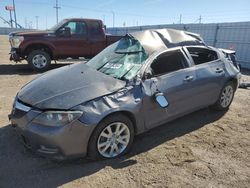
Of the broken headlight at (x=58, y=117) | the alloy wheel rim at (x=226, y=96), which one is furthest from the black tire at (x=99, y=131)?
the alloy wheel rim at (x=226, y=96)

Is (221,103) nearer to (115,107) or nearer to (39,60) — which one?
(115,107)

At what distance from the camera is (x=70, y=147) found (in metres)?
3.37

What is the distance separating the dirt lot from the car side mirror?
681mm

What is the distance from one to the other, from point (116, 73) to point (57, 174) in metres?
1.69

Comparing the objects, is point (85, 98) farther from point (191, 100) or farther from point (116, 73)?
point (191, 100)

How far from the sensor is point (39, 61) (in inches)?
406

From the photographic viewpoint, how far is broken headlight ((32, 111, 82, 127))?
3303 millimetres

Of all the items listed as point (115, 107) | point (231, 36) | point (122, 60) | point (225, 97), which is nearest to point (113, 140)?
point (115, 107)

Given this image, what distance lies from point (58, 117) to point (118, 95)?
2.82 feet

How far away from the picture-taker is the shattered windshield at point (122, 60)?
13.5 feet

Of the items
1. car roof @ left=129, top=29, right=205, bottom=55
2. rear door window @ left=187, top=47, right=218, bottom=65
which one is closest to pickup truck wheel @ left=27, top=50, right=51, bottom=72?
car roof @ left=129, top=29, right=205, bottom=55

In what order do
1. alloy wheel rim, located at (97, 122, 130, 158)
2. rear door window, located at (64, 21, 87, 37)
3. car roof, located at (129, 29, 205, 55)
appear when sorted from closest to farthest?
alloy wheel rim, located at (97, 122, 130, 158)
car roof, located at (129, 29, 205, 55)
rear door window, located at (64, 21, 87, 37)

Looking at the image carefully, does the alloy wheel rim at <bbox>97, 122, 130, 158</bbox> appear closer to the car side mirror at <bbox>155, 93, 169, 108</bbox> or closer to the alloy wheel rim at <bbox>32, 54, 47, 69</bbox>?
the car side mirror at <bbox>155, 93, 169, 108</bbox>

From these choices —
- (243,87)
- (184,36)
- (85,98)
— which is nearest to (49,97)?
(85,98)
